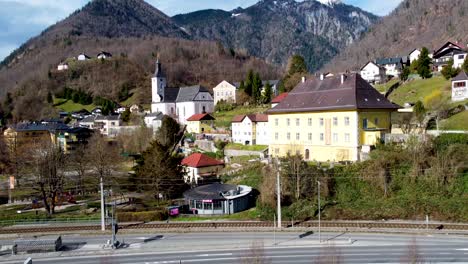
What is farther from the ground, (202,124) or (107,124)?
(107,124)

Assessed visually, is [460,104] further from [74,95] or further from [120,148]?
[74,95]

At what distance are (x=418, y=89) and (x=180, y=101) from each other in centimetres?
5115

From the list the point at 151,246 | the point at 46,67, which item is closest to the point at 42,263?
the point at 151,246

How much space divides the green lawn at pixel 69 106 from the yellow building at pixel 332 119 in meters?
88.1

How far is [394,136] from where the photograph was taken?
1515 inches

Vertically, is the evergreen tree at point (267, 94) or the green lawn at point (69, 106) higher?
the green lawn at point (69, 106)

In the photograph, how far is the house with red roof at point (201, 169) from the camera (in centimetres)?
4491

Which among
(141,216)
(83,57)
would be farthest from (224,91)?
(83,57)

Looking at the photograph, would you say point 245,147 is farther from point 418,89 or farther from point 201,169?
point 418,89

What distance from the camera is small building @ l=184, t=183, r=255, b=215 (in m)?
35.4

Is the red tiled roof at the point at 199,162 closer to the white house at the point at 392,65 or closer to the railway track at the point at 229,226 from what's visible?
the railway track at the point at 229,226

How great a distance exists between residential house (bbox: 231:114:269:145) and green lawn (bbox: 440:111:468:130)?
20.5 meters

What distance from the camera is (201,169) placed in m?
45.8

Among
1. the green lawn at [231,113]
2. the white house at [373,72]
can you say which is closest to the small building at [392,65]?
the white house at [373,72]
